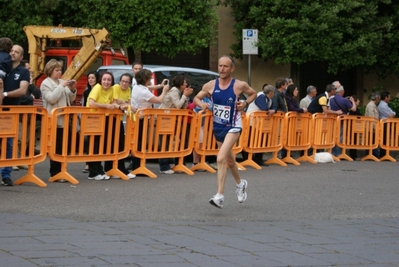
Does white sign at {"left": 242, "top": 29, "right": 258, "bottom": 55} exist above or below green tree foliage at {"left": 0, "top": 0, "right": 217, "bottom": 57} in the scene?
below

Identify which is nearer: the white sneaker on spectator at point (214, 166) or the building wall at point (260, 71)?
the white sneaker on spectator at point (214, 166)

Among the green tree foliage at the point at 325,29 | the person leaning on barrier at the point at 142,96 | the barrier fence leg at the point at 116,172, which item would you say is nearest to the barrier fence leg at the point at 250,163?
the person leaning on barrier at the point at 142,96

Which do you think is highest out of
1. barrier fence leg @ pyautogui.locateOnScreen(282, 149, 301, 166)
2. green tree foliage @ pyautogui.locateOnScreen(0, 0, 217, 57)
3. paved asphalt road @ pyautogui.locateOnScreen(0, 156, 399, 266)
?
green tree foliage @ pyautogui.locateOnScreen(0, 0, 217, 57)

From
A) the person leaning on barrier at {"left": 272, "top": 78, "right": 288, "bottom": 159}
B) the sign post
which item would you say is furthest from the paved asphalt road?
the sign post

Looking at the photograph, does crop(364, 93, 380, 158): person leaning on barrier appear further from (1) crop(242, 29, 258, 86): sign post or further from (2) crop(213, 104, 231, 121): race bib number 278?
(2) crop(213, 104, 231, 121): race bib number 278

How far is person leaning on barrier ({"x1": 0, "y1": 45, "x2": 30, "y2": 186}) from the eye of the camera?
13547 mm

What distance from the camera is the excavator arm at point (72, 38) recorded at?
25.3 m

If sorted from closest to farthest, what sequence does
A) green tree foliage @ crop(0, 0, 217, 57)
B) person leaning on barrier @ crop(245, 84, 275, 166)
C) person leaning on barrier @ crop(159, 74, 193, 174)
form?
person leaning on barrier @ crop(159, 74, 193, 174) < person leaning on barrier @ crop(245, 84, 275, 166) < green tree foliage @ crop(0, 0, 217, 57)

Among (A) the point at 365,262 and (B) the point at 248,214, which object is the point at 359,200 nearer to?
(B) the point at 248,214

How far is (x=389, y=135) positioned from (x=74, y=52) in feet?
28.0

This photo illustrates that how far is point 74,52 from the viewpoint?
2619cm

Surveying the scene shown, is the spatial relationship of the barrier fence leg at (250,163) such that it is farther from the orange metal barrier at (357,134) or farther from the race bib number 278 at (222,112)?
the race bib number 278 at (222,112)

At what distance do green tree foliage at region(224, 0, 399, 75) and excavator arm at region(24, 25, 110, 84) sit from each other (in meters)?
7.85

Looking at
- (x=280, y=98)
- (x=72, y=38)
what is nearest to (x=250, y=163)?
(x=280, y=98)
